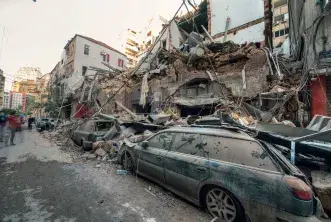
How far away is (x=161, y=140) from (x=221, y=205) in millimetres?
1935

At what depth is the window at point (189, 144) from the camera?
11.1 ft

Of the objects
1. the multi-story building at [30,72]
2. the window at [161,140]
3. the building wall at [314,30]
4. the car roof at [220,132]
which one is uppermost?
the multi-story building at [30,72]

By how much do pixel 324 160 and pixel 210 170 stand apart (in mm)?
2012

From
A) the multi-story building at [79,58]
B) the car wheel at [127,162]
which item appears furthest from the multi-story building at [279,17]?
the car wheel at [127,162]

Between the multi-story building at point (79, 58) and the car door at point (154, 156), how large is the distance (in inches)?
901

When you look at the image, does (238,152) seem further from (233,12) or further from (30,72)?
(30,72)

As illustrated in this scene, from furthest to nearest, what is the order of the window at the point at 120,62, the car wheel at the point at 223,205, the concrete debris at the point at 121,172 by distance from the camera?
the window at the point at 120,62 → the concrete debris at the point at 121,172 → the car wheel at the point at 223,205

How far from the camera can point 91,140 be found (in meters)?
8.03

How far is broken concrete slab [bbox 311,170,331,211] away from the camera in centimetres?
255

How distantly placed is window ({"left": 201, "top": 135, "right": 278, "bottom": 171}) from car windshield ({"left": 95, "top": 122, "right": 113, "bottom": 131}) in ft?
21.5


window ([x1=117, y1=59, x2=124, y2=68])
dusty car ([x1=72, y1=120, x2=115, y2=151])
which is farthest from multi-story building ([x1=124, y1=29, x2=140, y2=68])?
dusty car ([x1=72, y1=120, x2=115, y2=151])

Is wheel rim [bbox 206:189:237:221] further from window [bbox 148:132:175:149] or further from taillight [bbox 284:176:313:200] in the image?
window [bbox 148:132:175:149]

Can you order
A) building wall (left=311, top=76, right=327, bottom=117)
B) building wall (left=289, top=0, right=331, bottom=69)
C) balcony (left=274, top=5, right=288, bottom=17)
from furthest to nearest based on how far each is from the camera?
balcony (left=274, top=5, right=288, bottom=17)
building wall (left=289, top=0, right=331, bottom=69)
building wall (left=311, top=76, right=327, bottom=117)

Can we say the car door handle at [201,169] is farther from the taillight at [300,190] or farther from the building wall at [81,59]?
the building wall at [81,59]
